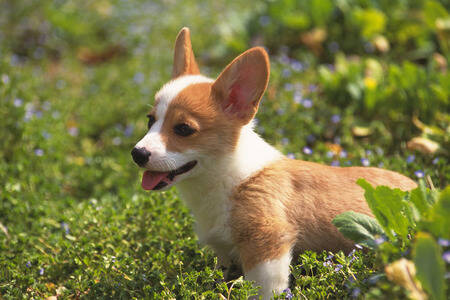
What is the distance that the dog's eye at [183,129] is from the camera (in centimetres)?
300

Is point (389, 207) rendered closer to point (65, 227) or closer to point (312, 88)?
point (65, 227)

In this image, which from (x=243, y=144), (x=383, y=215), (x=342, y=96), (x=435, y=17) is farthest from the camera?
(x=435, y=17)

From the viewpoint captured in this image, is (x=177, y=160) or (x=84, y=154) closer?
(x=177, y=160)

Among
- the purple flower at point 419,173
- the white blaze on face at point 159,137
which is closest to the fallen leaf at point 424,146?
the purple flower at point 419,173

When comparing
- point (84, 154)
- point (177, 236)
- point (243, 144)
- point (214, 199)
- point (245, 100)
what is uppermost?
point (245, 100)

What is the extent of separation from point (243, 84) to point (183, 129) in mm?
484

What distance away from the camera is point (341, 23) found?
645 cm

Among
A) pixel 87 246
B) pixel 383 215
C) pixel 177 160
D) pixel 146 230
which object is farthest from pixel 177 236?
pixel 383 215

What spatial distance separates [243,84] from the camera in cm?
308

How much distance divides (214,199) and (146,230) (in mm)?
832

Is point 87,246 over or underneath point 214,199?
underneath

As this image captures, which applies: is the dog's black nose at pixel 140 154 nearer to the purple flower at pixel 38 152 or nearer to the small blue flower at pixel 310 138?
the purple flower at pixel 38 152

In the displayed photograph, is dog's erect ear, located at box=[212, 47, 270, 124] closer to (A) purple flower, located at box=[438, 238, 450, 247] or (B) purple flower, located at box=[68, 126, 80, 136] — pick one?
(A) purple flower, located at box=[438, 238, 450, 247]

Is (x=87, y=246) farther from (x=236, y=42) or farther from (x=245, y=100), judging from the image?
(x=236, y=42)
